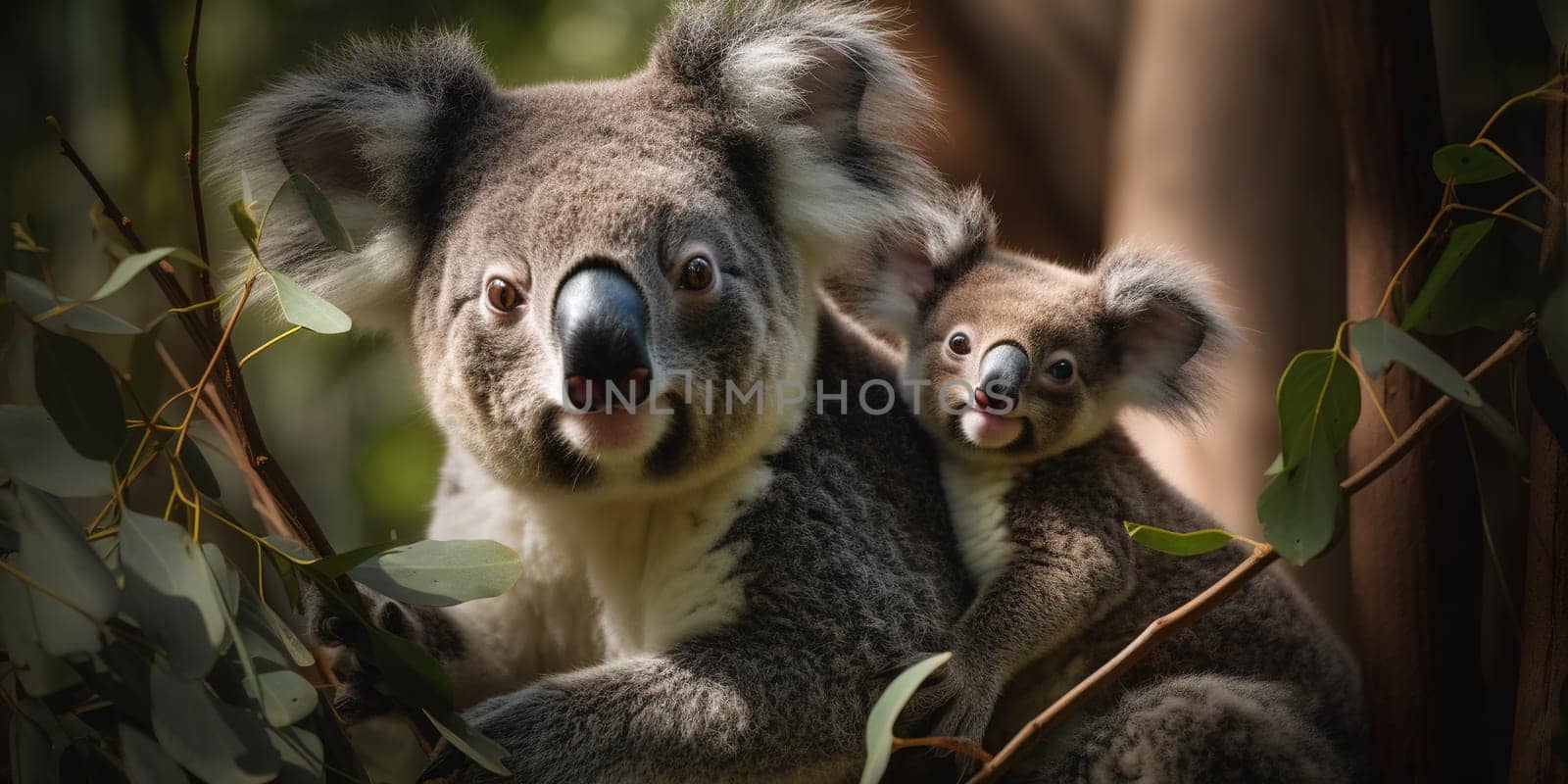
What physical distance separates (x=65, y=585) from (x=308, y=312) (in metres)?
0.39

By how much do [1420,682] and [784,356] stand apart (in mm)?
1346

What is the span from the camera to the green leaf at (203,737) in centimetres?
118

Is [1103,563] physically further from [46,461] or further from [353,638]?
[46,461]

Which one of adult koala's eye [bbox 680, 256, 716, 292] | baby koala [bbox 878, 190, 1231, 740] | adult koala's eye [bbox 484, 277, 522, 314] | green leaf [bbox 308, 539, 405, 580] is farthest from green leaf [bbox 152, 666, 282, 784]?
baby koala [bbox 878, 190, 1231, 740]

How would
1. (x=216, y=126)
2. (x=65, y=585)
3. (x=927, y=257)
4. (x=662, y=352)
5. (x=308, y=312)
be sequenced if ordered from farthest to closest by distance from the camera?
(x=216, y=126) < (x=927, y=257) < (x=662, y=352) < (x=308, y=312) < (x=65, y=585)

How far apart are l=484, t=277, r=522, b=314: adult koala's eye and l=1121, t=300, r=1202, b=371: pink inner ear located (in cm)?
108

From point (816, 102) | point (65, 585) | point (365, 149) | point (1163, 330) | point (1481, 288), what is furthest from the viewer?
point (1163, 330)

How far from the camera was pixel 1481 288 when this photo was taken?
4.80 feet

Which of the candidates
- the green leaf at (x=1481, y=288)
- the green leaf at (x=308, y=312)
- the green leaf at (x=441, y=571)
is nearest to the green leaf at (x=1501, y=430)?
the green leaf at (x=1481, y=288)

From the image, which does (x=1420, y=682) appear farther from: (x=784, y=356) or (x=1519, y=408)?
(x=784, y=356)

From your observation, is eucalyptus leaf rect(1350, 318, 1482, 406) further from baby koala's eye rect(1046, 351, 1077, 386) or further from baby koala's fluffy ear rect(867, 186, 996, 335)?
baby koala's fluffy ear rect(867, 186, 996, 335)

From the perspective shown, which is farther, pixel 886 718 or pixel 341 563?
pixel 341 563

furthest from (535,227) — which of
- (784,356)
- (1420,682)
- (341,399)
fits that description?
(341,399)

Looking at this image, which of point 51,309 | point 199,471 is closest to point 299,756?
point 199,471
